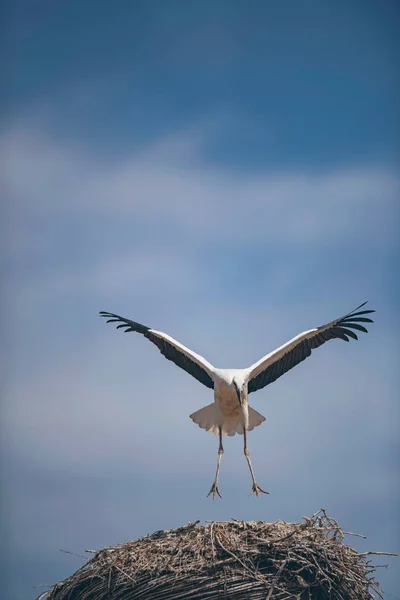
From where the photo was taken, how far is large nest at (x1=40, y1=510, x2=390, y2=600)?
802 centimetres

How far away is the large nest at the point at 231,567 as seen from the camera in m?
8.02

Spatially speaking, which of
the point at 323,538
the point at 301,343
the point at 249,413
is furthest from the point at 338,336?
the point at 323,538

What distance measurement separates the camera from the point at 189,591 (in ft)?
26.2

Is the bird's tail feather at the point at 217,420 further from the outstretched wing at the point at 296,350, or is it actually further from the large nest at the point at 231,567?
the large nest at the point at 231,567

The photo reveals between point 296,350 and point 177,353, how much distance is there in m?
1.45

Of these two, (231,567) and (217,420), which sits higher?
(217,420)

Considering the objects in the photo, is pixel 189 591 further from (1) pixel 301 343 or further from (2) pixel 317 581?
(1) pixel 301 343

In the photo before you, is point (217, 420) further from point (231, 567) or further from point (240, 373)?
point (231, 567)

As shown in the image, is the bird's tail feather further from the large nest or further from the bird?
the large nest

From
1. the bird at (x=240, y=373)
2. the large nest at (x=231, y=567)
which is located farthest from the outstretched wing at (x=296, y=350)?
the large nest at (x=231, y=567)

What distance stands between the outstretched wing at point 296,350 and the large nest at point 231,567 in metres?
2.58

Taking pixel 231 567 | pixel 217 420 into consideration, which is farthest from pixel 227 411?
pixel 231 567

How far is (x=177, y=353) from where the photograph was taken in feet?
37.4

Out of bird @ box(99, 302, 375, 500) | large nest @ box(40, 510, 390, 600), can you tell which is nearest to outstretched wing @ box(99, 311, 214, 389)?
bird @ box(99, 302, 375, 500)
